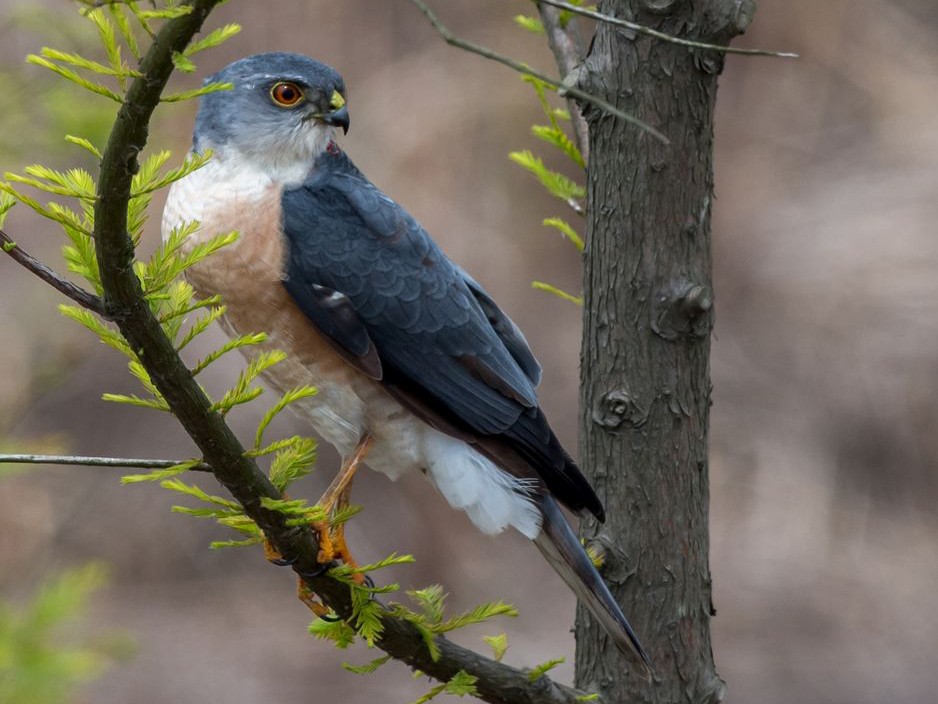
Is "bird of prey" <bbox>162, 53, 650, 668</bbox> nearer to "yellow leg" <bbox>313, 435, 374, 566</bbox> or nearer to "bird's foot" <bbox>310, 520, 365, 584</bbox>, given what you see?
"yellow leg" <bbox>313, 435, 374, 566</bbox>

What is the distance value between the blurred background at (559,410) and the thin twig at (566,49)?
403 cm

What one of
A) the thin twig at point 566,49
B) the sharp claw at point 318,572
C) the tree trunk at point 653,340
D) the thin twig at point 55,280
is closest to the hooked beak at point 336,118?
the thin twig at point 566,49

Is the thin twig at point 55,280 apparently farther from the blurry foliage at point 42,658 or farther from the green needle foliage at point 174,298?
the blurry foliage at point 42,658

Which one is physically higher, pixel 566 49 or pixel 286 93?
pixel 566 49

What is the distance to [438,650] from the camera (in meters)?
2.55

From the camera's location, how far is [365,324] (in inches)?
120

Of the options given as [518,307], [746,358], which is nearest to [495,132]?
[518,307]

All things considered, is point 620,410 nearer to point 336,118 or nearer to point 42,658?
point 336,118

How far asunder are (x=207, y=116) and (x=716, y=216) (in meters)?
5.04

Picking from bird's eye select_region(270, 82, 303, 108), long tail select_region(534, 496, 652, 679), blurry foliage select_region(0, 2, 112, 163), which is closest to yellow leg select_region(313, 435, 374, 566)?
long tail select_region(534, 496, 652, 679)

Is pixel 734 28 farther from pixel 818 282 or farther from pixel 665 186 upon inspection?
pixel 818 282

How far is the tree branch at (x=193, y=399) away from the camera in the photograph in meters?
1.73

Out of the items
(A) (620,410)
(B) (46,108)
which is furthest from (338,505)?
(B) (46,108)

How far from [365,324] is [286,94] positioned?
2.27 ft
